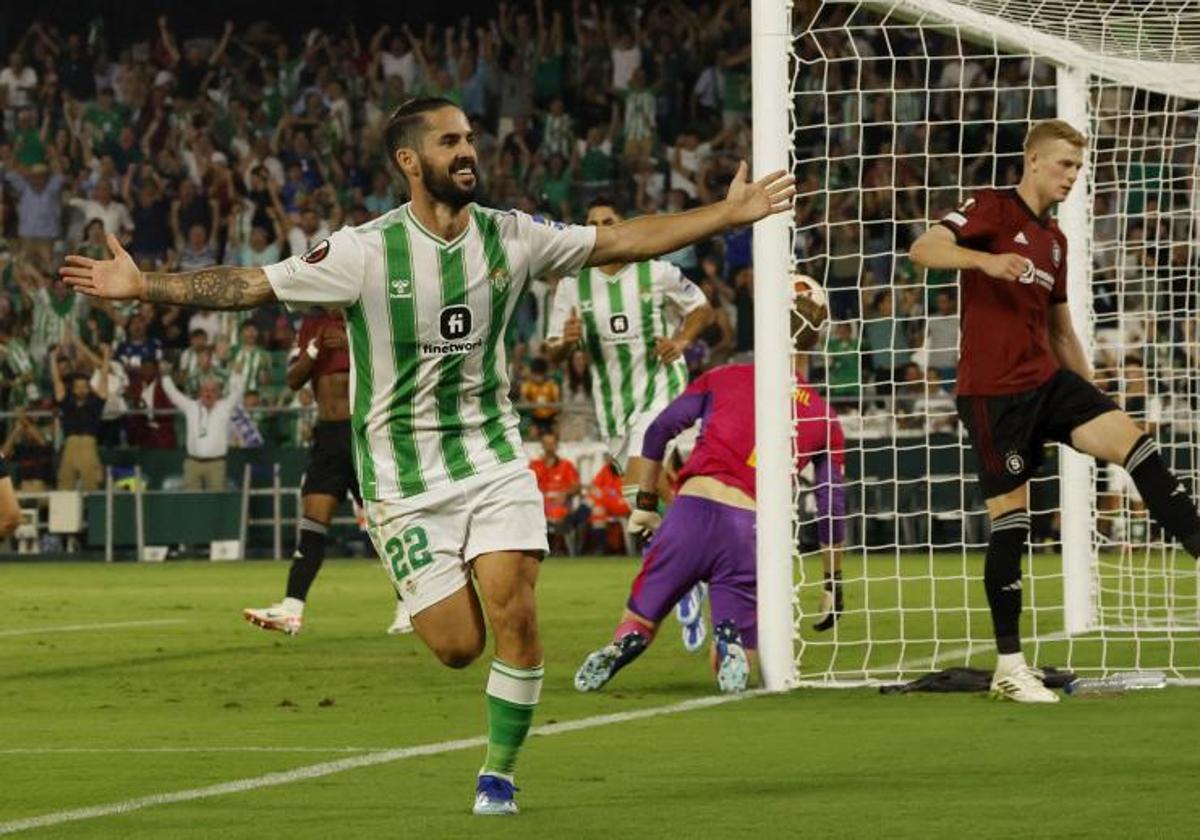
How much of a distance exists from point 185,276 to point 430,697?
3926 millimetres

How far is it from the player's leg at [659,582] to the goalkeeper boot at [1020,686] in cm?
146

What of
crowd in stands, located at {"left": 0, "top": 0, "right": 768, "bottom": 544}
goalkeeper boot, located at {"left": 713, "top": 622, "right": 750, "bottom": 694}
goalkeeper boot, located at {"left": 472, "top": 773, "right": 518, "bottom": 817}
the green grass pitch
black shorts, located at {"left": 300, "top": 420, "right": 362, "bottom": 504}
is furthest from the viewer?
crowd in stands, located at {"left": 0, "top": 0, "right": 768, "bottom": 544}

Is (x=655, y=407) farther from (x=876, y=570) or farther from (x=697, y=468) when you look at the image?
(x=876, y=570)

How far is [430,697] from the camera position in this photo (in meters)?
10.2

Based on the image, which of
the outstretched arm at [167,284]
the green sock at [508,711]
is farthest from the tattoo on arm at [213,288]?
the green sock at [508,711]

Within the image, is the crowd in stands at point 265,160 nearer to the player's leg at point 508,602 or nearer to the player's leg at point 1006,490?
the player's leg at point 1006,490

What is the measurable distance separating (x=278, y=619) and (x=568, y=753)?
5.84 m

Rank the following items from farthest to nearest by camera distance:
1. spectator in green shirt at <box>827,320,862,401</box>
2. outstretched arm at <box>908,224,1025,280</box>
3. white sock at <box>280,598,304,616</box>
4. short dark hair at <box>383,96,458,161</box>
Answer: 1. spectator in green shirt at <box>827,320,862,401</box>
2. white sock at <box>280,598,304,616</box>
3. outstretched arm at <box>908,224,1025,280</box>
4. short dark hair at <box>383,96,458,161</box>

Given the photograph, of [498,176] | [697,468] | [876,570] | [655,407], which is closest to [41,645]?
[655,407]

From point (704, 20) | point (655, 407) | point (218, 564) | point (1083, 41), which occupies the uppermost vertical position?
point (704, 20)

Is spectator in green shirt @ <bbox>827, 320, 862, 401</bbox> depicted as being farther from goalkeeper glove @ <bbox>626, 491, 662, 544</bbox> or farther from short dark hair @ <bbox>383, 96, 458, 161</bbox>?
short dark hair @ <bbox>383, 96, 458, 161</bbox>

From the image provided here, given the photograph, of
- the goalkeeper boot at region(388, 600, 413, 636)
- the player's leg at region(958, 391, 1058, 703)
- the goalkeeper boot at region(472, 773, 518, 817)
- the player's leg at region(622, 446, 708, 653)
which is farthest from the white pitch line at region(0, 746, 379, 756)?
the goalkeeper boot at region(388, 600, 413, 636)

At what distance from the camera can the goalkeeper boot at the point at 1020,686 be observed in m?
9.59

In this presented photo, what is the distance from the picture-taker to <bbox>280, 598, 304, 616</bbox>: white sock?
1373cm
